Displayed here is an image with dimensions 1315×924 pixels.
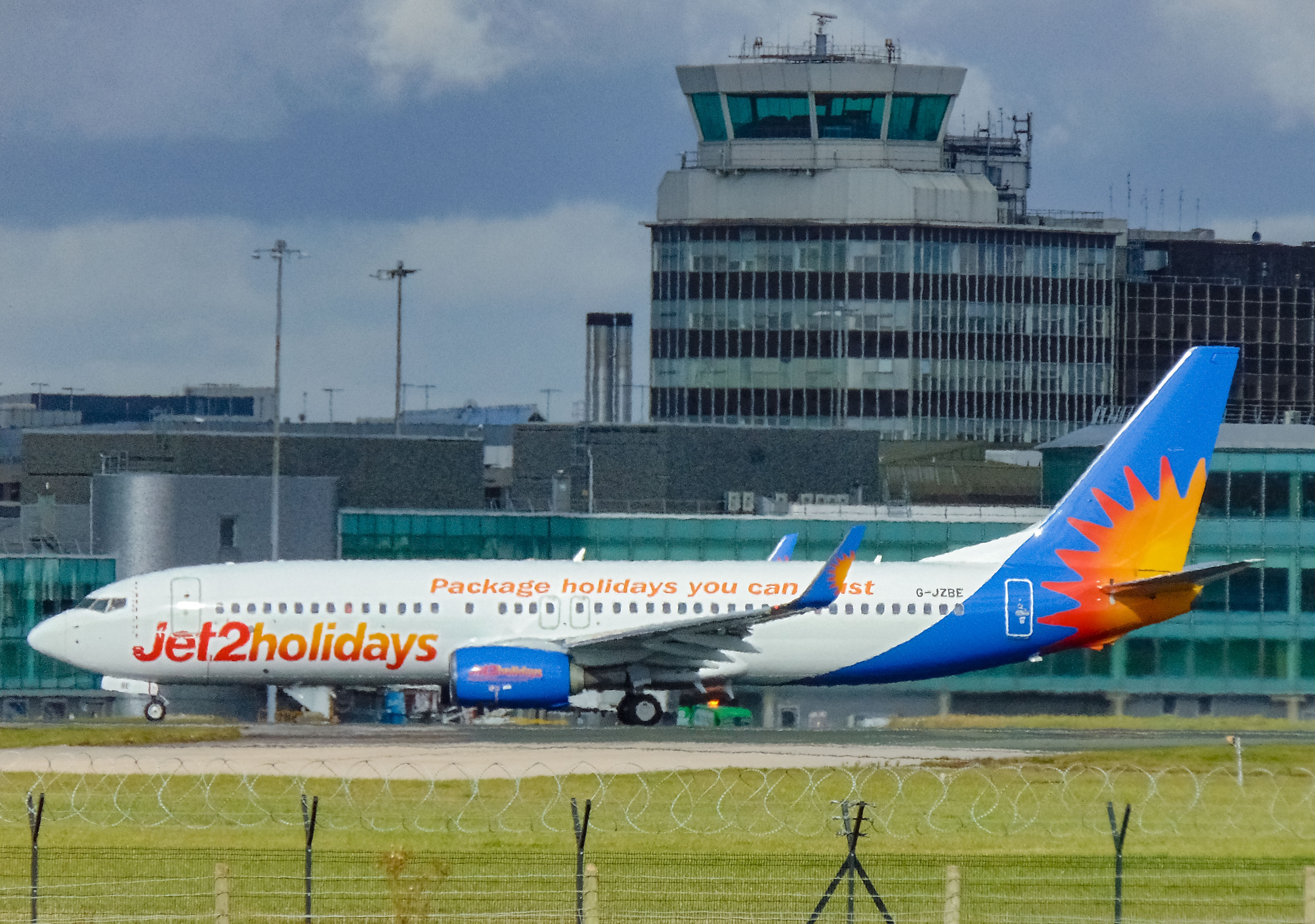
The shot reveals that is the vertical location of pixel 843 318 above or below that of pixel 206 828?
above

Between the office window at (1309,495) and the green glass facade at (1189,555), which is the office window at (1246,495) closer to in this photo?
the green glass facade at (1189,555)

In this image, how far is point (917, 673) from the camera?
5581 cm

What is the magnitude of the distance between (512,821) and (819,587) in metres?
17.3

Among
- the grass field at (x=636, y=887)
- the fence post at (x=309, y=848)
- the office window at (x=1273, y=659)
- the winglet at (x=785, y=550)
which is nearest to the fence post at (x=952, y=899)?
the grass field at (x=636, y=887)

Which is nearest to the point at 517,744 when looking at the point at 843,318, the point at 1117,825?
the point at 1117,825

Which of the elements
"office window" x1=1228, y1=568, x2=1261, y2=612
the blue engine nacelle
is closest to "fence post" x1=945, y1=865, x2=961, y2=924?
the blue engine nacelle

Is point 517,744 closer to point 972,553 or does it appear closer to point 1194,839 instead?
point 972,553

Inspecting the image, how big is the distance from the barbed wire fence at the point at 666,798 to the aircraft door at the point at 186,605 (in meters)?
10.1

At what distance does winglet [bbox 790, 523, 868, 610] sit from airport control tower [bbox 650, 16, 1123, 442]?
10942 cm

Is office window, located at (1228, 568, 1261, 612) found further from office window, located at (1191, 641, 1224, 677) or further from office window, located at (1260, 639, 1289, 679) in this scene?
office window, located at (1191, 641, 1224, 677)

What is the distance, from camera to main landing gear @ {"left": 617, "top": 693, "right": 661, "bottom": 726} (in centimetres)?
5541

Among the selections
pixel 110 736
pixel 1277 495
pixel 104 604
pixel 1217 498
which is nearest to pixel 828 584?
pixel 110 736

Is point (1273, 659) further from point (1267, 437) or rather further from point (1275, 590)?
point (1267, 437)

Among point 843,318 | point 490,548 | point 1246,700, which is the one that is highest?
point 843,318
